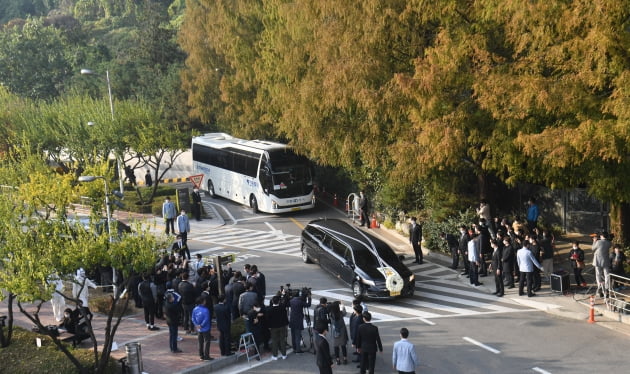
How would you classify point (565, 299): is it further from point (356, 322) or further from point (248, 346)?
point (248, 346)

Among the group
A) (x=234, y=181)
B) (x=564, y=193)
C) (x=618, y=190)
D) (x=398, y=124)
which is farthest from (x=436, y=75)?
(x=234, y=181)

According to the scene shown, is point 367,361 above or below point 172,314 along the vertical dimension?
below

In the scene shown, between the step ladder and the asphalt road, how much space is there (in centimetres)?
40

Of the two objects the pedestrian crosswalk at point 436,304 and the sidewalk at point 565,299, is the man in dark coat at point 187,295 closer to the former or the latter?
the pedestrian crosswalk at point 436,304

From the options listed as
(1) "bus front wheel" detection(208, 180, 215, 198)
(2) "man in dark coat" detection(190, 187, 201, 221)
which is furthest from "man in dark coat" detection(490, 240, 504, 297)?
(1) "bus front wheel" detection(208, 180, 215, 198)

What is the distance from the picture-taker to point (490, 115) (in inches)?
831

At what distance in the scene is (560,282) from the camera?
19.5m

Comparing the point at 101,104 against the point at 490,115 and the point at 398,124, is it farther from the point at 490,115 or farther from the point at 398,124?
the point at 490,115

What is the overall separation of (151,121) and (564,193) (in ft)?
69.1

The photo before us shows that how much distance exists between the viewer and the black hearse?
1970cm

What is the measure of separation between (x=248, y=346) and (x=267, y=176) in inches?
690

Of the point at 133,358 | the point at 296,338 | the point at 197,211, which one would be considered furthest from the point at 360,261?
the point at 197,211

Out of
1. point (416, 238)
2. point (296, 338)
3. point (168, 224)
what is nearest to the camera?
point (296, 338)

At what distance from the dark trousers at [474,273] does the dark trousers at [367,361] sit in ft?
25.5
